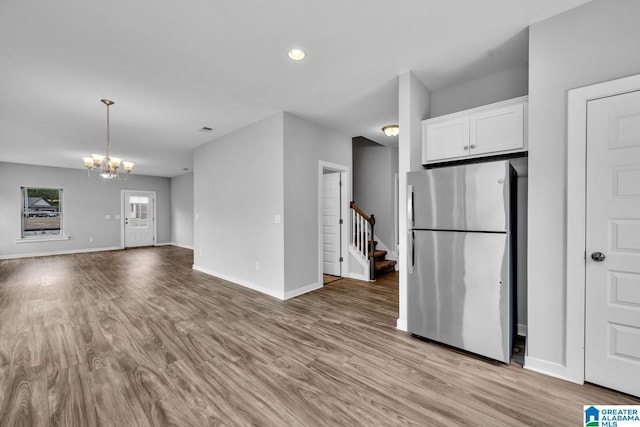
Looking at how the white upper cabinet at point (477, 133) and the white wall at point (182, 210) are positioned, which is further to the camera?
the white wall at point (182, 210)

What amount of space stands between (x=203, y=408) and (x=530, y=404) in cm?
209

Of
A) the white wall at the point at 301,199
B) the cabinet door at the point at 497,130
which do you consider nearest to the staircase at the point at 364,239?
the white wall at the point at 301,199

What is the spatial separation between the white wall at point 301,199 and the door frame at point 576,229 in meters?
2.98

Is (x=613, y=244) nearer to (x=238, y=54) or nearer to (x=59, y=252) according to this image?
(x=238, y=54)

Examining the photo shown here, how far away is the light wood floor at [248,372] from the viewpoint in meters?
1.61

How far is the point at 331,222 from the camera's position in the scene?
5.15m

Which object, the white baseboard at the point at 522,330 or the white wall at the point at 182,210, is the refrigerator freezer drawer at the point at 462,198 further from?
the white wall at the point at 182,210

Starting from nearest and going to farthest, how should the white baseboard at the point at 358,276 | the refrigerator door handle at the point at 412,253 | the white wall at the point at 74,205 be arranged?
the refrigerator door handle at the point at 412,253 → the white baseboard at the point at 358,276 → the white wall at the point at 74,205

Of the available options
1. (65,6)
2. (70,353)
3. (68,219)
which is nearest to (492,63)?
(65,6)

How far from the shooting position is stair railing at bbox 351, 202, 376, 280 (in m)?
4.92

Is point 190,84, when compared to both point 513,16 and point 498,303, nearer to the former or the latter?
point 513,16

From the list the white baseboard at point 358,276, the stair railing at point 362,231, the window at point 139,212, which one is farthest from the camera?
the window at point 139,212

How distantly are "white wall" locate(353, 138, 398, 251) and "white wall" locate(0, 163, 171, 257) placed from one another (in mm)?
7883

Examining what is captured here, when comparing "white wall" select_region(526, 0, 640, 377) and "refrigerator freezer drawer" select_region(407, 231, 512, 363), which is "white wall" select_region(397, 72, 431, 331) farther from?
"white wall" select_region(526, 0, 640, 377)
